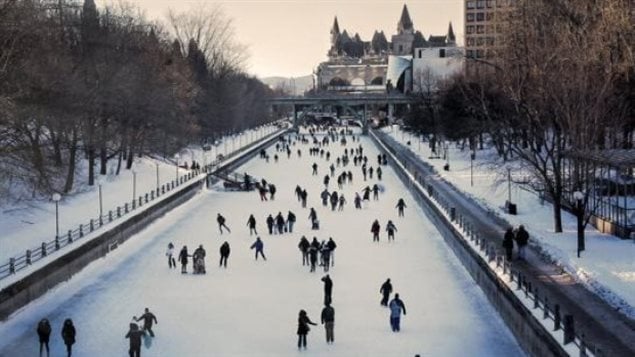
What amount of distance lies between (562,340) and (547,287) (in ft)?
19.4

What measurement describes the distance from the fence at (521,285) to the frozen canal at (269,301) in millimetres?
1014

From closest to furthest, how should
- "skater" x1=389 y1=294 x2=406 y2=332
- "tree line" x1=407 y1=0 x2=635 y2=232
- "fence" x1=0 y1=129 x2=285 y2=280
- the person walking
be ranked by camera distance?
"skater" x1=389 y1=294 x2=406 y2=332, "fence" x1=0 y1=129 x2=285 y2=280, the person walking, "tree line" x1=407 y1=0 x2=635 y2=232

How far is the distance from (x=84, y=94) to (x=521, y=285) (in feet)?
91.6

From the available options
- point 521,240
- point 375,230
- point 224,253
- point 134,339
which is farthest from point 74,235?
point 521,240

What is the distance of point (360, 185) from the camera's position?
5844cm

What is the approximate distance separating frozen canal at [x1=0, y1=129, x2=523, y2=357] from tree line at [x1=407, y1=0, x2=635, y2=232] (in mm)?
5345

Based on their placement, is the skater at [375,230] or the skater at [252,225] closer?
the skater at [375,230]

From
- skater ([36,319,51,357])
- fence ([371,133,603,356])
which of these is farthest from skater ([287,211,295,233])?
skater ([36,319,51,357])

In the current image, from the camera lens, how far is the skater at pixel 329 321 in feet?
65.1

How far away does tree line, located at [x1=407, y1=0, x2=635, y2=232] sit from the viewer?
32719 mm

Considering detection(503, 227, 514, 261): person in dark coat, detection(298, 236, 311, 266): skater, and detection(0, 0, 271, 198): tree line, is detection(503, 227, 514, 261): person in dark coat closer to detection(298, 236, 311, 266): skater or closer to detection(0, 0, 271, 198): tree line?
detection(298, 236, 311, 266): skater

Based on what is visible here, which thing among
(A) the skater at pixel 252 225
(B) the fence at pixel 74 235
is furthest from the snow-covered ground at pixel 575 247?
(B) the fence at pixel 74 235

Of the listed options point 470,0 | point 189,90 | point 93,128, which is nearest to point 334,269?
point 93,128

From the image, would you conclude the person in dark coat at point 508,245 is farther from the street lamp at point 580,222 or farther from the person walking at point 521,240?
the street lamp at point 580,222
